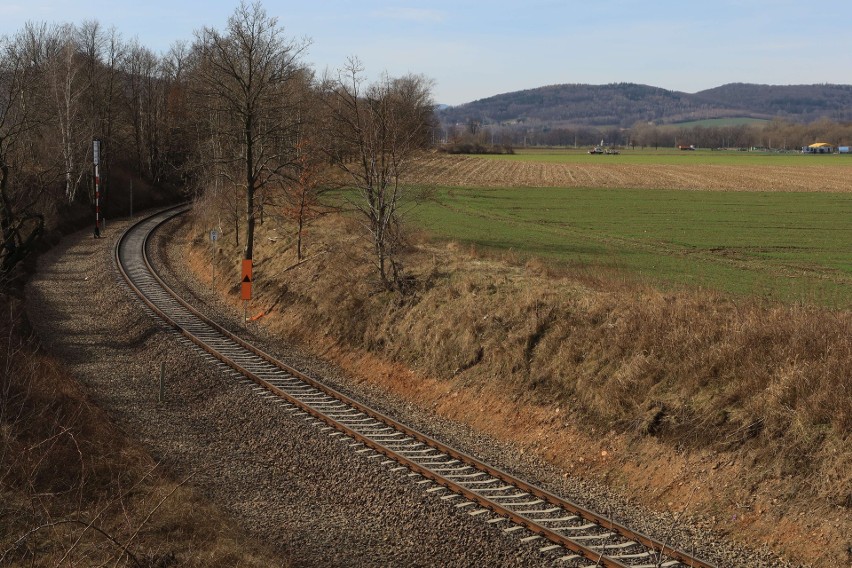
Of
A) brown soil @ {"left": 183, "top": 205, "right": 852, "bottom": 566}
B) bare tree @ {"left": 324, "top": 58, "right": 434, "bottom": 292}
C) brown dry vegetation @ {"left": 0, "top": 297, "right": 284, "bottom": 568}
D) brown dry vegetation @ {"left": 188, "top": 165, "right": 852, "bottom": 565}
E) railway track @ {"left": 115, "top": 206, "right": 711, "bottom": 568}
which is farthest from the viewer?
bare tree @ {"left": 324, "top": 58, "right": 434, "bottom": 292}

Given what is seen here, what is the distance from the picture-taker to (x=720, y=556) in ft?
37.1

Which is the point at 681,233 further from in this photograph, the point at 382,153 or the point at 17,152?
the point at 17,152

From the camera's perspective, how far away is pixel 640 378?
15.9m

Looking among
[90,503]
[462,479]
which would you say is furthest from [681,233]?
[90,503]

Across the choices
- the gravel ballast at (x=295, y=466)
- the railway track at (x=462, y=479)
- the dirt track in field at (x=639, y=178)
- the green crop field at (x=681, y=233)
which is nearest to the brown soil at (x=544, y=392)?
the gravel ballast at (x=295, y=466)

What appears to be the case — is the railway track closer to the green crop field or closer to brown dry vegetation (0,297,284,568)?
brown dry vegetation (0,297,284,568)

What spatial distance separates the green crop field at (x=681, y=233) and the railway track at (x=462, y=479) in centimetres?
872

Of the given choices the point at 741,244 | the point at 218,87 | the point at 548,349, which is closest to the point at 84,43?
the point at 218,87

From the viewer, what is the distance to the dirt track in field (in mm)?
78000

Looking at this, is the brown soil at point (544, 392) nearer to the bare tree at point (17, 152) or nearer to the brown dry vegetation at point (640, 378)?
the brown dry vegetation at point (640, 378)

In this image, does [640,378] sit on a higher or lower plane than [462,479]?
higher

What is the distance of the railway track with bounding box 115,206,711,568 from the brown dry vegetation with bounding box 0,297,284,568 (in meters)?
3.55

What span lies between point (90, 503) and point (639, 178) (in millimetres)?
84928

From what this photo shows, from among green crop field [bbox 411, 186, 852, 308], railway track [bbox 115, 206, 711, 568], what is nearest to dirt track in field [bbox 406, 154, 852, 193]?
green crop field [bbox 411, 186, 852, 308]
